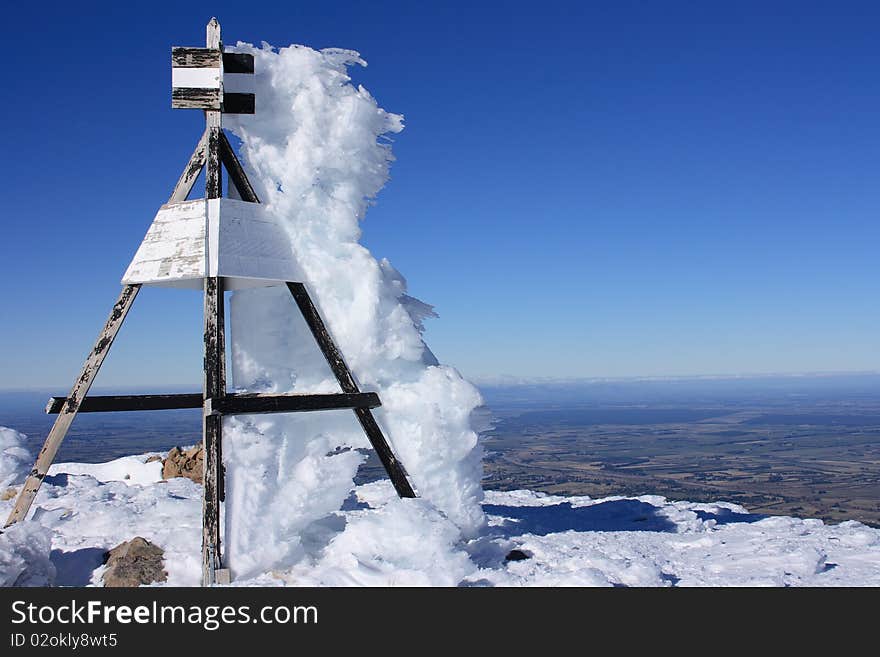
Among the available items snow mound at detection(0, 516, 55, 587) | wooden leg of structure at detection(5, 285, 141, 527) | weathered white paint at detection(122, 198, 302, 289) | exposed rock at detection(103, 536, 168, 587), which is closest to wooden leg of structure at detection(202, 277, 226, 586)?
weathered white paint at detection(122, 198, 302, 289)

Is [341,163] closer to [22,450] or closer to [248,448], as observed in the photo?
[248,448]

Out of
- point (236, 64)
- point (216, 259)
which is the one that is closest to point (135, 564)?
point (216, 259)

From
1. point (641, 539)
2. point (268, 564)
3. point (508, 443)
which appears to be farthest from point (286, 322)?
point (508, 443)

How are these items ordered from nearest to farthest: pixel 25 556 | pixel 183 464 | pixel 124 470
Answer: pixel 25 556, pixel 183 464, pixel 124 470

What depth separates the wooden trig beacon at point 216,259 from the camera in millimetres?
9219

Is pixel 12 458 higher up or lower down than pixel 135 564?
higher up

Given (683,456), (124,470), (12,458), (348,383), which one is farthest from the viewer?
(683,456)

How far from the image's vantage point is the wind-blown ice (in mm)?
10297

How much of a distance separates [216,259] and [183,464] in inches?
351

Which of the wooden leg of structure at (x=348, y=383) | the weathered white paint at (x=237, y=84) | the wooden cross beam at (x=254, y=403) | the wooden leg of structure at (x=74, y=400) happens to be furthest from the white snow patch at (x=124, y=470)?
the weathered white paint at (x=237, y=84)

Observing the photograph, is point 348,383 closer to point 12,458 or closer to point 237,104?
point 237,104

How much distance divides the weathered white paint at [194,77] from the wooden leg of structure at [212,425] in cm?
272

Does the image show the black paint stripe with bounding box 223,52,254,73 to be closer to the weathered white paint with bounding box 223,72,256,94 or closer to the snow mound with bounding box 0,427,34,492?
the weathered white paint with bounding box 223,72,256,94

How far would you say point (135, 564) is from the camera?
9.03 meters
